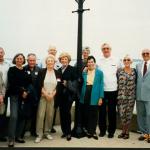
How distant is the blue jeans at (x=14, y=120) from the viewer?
253 inches

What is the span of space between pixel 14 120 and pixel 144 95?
8.10 ft

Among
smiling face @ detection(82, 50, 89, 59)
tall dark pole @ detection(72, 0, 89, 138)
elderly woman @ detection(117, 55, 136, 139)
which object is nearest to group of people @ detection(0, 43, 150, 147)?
elderly woman @ detection(117, 55, 136, 139)

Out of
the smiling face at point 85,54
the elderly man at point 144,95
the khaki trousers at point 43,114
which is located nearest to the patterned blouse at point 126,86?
the elderly man at point 144,95

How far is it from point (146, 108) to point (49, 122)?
73.3 inches

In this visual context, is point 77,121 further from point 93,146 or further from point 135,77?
point 135,77

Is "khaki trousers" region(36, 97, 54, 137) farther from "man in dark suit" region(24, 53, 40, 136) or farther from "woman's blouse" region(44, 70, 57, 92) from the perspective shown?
"woman's blouse" region(44, 70, 57, 92)

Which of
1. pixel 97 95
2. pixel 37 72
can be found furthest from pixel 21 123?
pixel 97 95

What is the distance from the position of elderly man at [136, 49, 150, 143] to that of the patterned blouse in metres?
0.10

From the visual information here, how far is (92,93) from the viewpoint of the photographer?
23.5ft

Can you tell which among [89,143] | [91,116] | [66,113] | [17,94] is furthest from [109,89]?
[17,94]

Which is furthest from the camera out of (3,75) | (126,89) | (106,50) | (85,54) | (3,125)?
(85,54)

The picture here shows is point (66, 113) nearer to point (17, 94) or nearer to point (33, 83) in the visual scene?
point (33, 83)

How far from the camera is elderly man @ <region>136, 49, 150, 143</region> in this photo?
7074 mm

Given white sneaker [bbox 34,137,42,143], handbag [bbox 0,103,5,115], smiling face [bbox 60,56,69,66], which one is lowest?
white sneaker [bbox 34,137,42,143]
